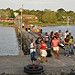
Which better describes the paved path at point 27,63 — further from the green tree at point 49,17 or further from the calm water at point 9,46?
the green tree at point 49,17

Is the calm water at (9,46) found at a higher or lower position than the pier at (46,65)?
lower

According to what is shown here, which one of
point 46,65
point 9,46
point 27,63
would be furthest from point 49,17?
point 46,65

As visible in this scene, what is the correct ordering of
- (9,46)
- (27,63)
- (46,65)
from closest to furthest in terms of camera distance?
(46,65)
(27,63)
(9,46)

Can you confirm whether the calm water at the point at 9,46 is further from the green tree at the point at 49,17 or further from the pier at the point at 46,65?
the green tree at the point at 49,17

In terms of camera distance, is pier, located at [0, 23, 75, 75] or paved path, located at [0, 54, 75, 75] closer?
pier, located at [0, 23, 75, 75]

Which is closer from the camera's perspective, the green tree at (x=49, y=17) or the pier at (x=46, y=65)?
the pier at (x=46, y=65)

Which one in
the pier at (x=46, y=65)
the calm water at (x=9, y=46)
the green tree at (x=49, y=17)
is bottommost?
the calm water at (x=9, y=46)

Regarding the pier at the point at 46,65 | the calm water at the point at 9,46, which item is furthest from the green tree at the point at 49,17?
the pier at the point at 46,65

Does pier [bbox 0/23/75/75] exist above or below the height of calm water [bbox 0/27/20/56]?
above

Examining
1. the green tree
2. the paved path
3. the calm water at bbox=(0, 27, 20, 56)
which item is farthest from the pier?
the green tree

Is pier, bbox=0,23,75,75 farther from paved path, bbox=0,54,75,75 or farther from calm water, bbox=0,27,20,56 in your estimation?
calm water, bbox=0,27,20,56

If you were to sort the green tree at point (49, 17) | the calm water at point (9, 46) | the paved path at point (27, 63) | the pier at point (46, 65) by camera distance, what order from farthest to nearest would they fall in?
the green tree at point (49, 17), the calm water at point (9, 46), the paved path at point (27, 63), the pier at point (46, 65)

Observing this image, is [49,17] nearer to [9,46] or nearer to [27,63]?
[9,46]

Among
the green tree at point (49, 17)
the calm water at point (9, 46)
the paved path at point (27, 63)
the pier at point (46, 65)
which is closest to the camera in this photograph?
the pier at point (46, 65)
